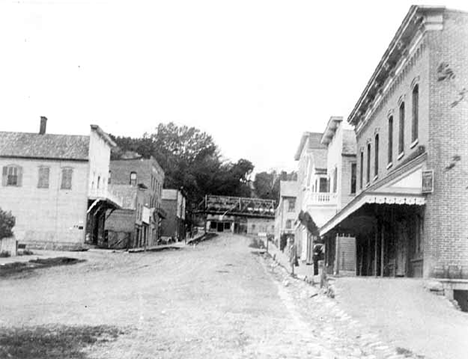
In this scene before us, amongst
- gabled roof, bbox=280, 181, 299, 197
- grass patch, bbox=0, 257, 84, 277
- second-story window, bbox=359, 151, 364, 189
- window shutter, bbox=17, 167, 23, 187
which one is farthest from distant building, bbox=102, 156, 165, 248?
second-story window, bbox=359, 151, 364, 189

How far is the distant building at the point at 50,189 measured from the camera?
Answer: 45125 mm

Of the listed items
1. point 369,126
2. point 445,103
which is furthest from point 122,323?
point 369,126

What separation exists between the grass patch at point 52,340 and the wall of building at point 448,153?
867 cm

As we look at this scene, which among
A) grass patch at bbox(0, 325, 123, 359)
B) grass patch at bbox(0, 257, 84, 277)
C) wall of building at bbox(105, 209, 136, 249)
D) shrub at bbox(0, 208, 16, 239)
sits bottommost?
grass patch at bbox(0, 325, 123, 359)

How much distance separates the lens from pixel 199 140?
9812 centimetres

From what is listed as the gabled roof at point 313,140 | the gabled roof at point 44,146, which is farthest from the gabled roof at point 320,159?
the gabled roof at point 44,146

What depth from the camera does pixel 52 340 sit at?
10.3m

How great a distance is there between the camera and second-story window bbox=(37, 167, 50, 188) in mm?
45625

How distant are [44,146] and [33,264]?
68.3ft

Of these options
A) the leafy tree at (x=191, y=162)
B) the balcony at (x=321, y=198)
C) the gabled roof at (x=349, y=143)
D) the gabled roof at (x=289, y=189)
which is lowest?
the balcony at (x=321, y=198)

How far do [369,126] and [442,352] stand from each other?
738 inches

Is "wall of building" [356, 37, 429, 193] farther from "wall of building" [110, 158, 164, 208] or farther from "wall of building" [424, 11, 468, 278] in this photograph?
"wall of building" [110, 158, 164, 208]

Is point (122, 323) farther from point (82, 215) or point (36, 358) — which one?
point (82, 215)

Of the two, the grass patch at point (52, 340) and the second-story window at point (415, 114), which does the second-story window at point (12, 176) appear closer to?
the second-story window at point (415, 114)
